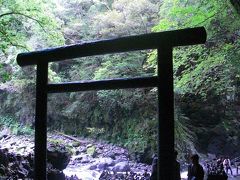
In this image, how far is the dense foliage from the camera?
396 inches

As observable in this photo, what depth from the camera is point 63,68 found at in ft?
70.2

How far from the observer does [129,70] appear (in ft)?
50.0

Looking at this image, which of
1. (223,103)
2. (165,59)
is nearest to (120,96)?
(223,103)

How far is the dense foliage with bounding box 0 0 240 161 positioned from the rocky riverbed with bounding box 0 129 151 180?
94 centimetres

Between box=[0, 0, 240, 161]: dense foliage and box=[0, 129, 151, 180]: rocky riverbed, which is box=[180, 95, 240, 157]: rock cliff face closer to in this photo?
box=[0, 0, 240, 161]: dense foliage

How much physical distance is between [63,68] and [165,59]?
18.9m

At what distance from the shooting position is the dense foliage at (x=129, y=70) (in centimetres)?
1006

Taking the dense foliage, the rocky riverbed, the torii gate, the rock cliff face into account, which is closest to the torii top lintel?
the torii gate

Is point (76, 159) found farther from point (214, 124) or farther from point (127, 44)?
point (127, 44)

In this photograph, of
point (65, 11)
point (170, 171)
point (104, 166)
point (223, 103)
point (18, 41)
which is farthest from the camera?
point (65, 11)

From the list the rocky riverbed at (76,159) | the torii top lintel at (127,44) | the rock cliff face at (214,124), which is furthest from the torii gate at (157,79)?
the rock cliff face at (214,124)

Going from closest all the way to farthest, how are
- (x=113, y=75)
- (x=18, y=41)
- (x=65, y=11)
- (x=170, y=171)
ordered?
(x=170, y=171) → (x=18, y=41) → (x=113, y=75) → (x=65, y=11)

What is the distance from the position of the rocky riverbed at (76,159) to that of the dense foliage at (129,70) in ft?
3.09

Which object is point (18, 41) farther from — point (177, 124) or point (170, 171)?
point (170, 171)
